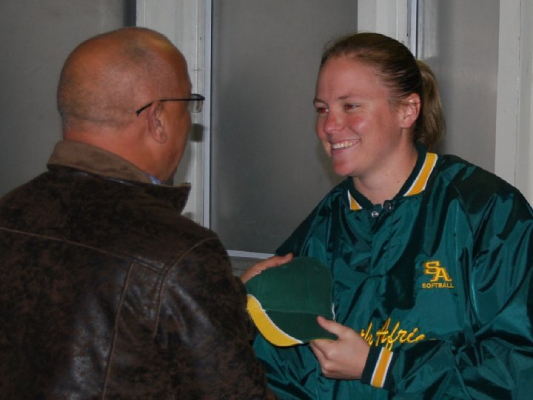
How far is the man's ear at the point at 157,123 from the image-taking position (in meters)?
1.30

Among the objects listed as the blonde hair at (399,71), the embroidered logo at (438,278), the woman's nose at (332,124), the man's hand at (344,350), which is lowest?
the man's hand at (344,350)

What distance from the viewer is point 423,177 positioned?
166 cm

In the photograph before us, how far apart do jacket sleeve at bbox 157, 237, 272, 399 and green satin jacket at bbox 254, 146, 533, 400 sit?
432mm

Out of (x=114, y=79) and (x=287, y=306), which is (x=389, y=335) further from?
(x=114, y=79)

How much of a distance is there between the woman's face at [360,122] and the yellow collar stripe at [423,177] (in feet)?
0.18

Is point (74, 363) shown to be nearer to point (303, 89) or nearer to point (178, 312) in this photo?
point (178, 312)

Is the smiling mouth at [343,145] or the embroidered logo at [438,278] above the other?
the smiling mouth at [343,145]

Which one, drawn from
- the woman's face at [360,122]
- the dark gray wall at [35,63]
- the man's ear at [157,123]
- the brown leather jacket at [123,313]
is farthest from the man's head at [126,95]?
the dark gray wall at [35,63]

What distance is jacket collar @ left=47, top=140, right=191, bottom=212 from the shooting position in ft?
4.08

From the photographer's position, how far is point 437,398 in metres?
1.48

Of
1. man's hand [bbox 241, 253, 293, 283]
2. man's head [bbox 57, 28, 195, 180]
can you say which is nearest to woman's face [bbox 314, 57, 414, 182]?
man's hand [bbox 241, 253, 293, 283]

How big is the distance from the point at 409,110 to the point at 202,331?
793 millimetres

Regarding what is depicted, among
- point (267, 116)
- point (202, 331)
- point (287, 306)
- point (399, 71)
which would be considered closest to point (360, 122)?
point (399, 71)

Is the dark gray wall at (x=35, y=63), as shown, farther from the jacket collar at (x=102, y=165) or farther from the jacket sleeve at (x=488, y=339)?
the jacket sleeve at (x=488, y=339)
